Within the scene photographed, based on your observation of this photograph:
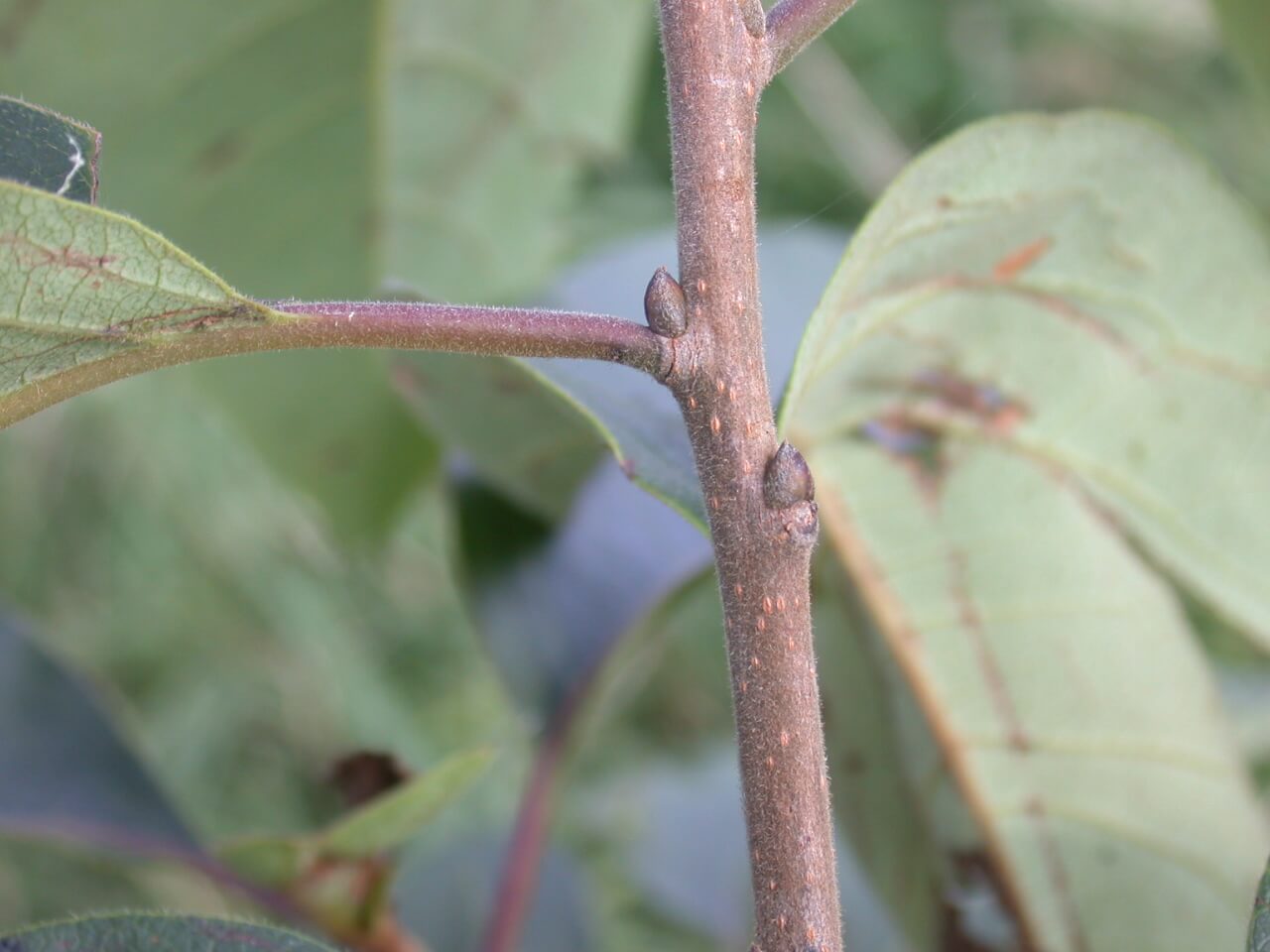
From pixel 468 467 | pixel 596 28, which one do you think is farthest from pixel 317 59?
pixel 468 467

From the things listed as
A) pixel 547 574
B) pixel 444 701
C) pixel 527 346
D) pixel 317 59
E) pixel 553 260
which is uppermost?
pixel 317 59

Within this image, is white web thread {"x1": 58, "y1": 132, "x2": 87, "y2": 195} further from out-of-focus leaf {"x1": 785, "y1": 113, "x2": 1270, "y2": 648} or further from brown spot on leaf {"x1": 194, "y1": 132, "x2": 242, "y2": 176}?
brown spot on leaf {"x1": 194, "y1": 132, "x2": 242, "y2": 176}

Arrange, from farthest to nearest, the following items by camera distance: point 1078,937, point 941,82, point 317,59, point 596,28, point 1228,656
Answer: point 941,82
point 1228,656
point 596,28
point 317,59
point 1078,937

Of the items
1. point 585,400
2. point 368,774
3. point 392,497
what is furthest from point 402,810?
point 392,497

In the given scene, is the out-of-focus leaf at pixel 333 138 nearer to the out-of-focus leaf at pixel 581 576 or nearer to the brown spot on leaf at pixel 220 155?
the brown spot on leaf at pixel 220 155

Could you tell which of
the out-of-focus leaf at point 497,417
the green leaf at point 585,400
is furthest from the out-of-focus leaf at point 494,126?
the out-of-focus leaf at point 497,417

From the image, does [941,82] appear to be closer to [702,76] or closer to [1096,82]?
[1096,82]

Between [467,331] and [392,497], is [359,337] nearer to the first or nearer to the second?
[467,331]
